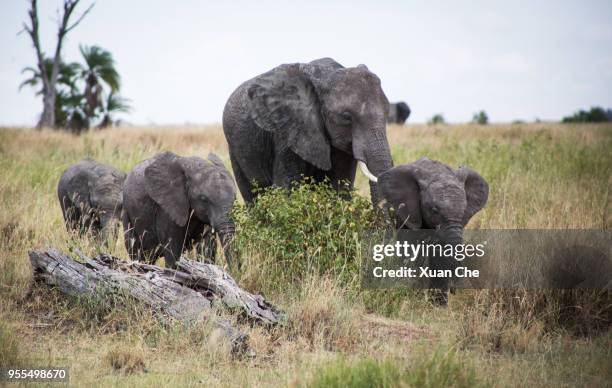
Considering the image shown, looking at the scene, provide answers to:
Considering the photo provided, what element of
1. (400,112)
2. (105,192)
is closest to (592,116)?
(400,112)

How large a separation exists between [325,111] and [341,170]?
0.91 m

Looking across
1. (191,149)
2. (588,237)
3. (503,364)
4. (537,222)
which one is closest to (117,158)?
(191,149)

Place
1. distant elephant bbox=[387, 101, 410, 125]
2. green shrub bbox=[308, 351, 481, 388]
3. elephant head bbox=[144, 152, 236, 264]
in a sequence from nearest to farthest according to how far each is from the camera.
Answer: green shrub bbox=[308, 351, 481, 388], elephant head bbox=[144, 152, 236, 264], distant elephant bbox=[387, 101, 410, 125]

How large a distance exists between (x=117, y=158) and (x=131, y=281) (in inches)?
443

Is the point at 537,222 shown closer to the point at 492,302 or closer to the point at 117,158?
the point at 492,302

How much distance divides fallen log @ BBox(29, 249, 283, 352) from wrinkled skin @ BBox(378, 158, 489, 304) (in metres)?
2.24

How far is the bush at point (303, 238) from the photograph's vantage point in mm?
8844

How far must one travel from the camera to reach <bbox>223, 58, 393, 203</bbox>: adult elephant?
31.1 ft

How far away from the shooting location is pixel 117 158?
18.6 m

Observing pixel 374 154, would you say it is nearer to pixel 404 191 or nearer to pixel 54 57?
pixel 404 191

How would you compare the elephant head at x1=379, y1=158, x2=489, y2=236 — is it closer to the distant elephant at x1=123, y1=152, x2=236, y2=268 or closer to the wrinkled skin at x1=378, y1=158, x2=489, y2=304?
the wrinkled skin at x1=378, y1=158, x2=489, y2=304

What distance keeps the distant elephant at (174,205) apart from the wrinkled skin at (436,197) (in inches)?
73.2

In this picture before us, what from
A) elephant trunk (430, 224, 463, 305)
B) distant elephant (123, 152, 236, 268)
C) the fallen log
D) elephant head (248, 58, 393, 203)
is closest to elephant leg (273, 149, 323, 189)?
elephant head (248, 58, 393, 203)

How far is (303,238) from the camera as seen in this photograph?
29.3 ft
